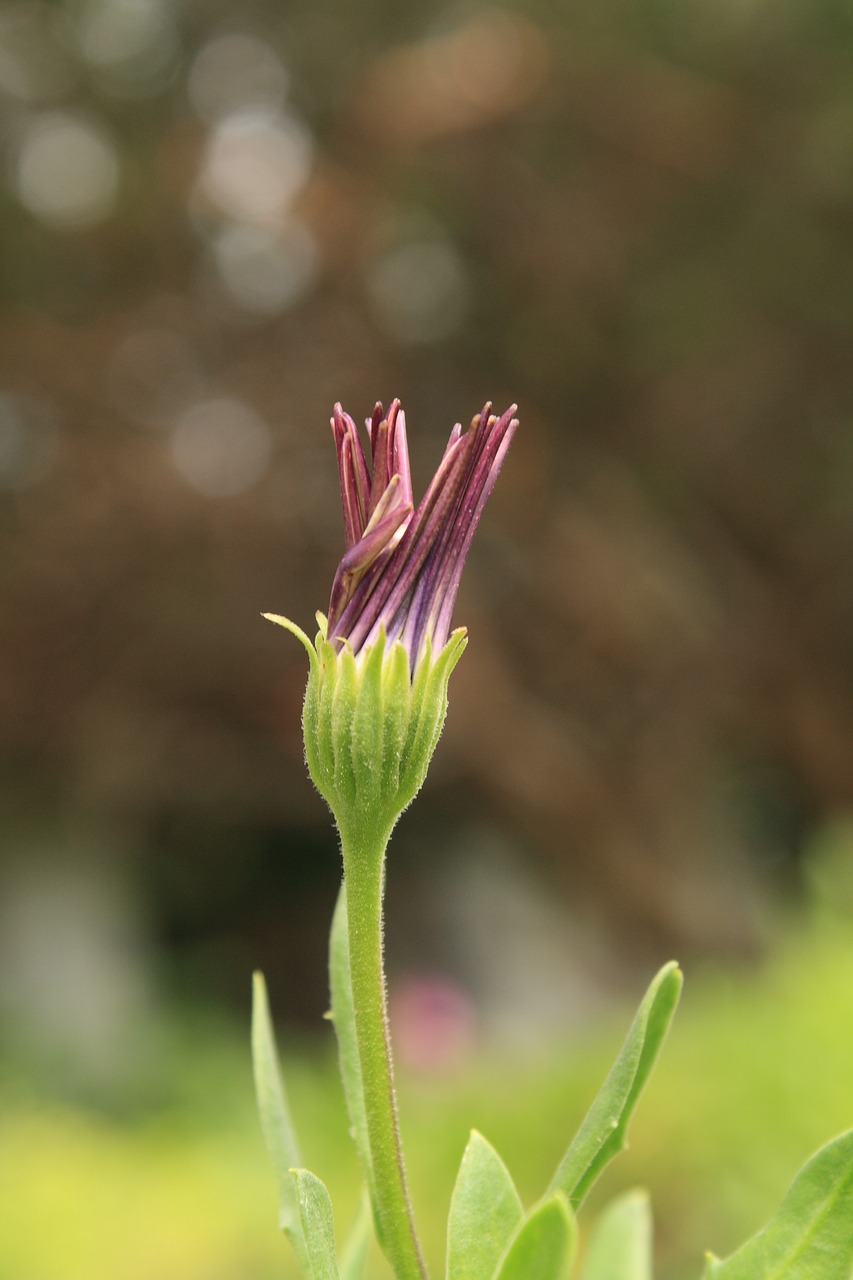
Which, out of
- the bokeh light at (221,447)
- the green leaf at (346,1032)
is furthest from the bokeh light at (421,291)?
the green leaf at (346,1032)

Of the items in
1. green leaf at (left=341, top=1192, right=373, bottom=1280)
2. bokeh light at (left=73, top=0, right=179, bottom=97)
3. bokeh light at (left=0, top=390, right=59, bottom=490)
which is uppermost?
bokeh light at (left=73, top=0, right=179, bottom=97)

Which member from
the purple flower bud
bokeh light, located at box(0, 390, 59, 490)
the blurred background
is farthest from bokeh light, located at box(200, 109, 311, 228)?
the purple flower bud

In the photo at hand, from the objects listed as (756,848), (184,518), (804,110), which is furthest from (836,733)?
(184,518)

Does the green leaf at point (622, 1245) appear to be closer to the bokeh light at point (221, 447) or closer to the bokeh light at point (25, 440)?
the bokeh light at point (221, 447)

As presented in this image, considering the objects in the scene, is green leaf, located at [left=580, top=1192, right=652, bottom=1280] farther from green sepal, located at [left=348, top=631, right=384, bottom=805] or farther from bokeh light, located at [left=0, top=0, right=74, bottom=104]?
bokeh light, located at [left=0, top=0, right=74, bottom=104]

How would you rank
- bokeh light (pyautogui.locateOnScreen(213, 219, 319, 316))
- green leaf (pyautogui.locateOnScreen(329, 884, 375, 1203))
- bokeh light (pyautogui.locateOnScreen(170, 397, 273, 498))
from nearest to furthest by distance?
green leaf (pyautogui.locateOnScreen(329, 884, 375, 1203)) < bokeh light (pyautogui.locateOnScreen(170, 397, 273, 498)) < bokeh light (pyautogui.locateOnScreen(213, 219, 319, 316))

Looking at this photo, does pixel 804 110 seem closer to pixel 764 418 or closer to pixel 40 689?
pixel 764 418

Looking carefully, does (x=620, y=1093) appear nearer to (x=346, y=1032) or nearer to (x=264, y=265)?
(x=346, y=1032)
